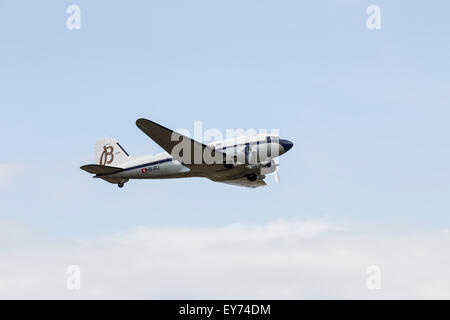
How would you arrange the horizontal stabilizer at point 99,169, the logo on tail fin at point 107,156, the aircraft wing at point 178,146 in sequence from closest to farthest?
the aircraft wing at point 178,146 → the horizontal stabilizer at point 99,169 → the logo on tail fin at point 107,156

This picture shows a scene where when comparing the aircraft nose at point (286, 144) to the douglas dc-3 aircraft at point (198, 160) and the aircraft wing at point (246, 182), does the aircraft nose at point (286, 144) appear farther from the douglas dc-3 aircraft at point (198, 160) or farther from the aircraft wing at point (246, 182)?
the aircraft wing at point (246, 182)

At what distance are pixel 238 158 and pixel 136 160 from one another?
9.03m

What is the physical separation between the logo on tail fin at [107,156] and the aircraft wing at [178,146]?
341 inches

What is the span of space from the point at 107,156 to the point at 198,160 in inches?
418

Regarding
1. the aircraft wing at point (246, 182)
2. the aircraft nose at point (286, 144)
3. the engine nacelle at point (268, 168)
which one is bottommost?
the aircraft wing at point (246, 182)

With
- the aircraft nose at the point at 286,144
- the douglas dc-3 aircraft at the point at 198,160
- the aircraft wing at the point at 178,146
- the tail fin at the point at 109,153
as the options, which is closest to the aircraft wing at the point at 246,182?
the douglas dc-3 aircraft at the point at 198,160

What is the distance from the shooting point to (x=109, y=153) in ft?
179

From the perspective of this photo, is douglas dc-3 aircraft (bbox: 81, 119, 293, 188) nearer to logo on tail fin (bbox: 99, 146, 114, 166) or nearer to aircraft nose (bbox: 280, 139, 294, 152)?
aircraft nose (bbox: 280, 139, 294, 152)

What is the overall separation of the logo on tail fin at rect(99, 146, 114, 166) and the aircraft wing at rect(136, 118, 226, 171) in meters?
8.65

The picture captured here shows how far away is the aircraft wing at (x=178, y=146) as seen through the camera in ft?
147

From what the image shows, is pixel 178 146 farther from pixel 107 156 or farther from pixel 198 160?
pixel 107 156

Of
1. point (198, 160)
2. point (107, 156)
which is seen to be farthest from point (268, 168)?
point (107, 156)
